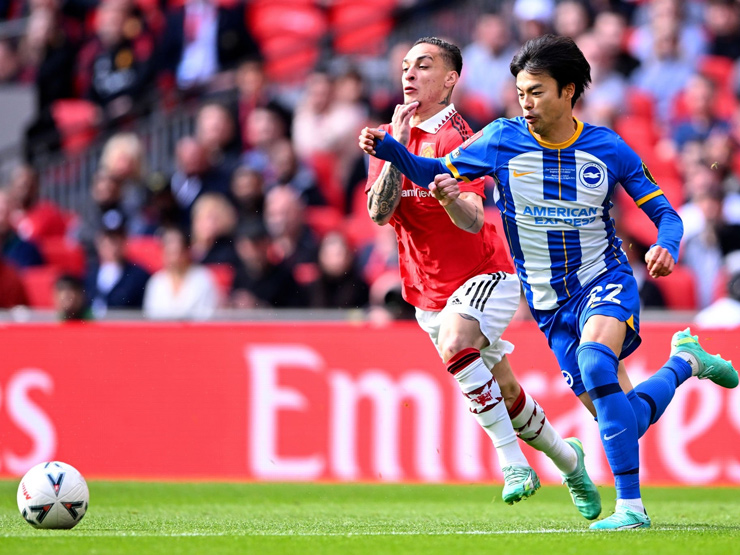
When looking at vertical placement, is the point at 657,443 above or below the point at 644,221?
below

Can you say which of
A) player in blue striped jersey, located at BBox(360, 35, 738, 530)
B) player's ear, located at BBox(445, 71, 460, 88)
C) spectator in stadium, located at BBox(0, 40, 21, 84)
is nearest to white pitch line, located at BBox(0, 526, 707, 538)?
player in blue striped jersey, located at BBox(360, 35, 738, 530)

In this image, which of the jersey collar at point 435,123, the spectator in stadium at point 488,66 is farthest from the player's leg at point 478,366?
the spectator in stadium at point 488,66

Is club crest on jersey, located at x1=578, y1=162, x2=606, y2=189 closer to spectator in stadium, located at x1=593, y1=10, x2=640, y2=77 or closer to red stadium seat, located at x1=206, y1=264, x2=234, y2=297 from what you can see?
red stadium seat, located at x1=206, y1=264, x2=234, y2=297

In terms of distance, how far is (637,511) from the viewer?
564cm

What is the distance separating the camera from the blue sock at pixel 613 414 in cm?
556

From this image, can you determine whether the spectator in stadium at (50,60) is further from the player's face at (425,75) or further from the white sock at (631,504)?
the white sock at (631,504)

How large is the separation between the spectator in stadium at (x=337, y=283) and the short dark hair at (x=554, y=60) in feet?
16.8

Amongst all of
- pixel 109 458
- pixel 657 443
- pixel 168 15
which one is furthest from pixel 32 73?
pixel 657 443

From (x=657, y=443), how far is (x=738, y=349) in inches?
38.8

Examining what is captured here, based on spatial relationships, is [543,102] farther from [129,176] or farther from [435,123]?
[129,176]

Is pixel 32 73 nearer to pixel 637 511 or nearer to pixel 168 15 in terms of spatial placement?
pixel 168 15

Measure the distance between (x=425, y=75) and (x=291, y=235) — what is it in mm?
5289

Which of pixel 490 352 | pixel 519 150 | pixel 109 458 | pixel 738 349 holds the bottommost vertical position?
pixel 109 458

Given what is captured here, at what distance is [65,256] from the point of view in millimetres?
13305
